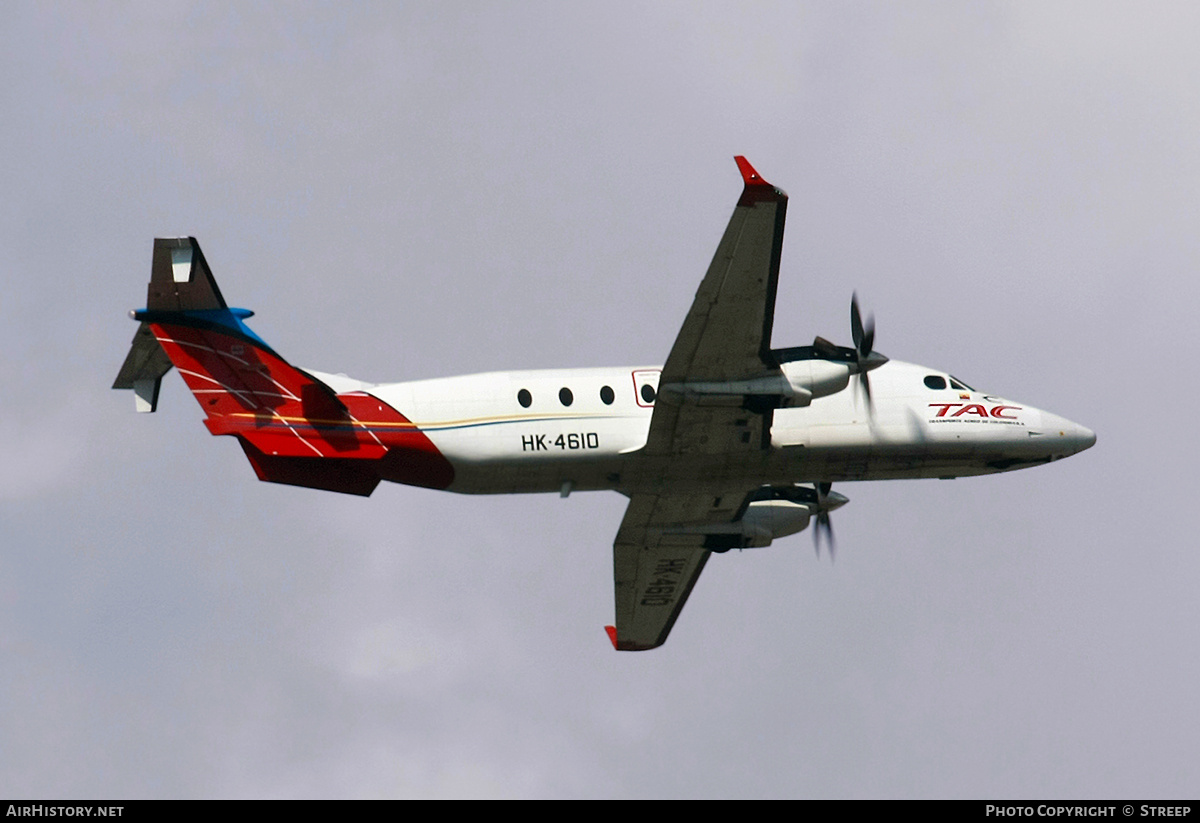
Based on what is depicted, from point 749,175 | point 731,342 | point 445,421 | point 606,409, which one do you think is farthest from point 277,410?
point 749,175

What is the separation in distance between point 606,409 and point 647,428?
1101 mm

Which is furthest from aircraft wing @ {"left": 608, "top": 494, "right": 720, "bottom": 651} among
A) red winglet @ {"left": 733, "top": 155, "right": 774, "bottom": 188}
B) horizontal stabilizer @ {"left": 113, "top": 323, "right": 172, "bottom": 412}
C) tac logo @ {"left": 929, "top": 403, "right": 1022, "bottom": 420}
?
horizontal stabilizer @ {"left": 113, "top": 323, "right": 172, "bottom": 412}

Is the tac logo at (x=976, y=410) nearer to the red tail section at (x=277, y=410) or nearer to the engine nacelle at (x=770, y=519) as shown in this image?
the engine nacelle at (x=770, y=519)

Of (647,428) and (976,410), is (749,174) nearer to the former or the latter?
(647,428)

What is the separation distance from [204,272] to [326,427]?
4.55 meters

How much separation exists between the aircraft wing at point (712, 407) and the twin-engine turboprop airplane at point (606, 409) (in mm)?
48

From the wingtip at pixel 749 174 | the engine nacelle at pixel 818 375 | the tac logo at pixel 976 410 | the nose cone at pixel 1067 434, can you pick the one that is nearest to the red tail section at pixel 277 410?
the engine nacelle at pixel 818 375

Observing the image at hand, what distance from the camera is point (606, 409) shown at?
41688 millimetres

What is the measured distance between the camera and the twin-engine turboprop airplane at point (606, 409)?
39.4 meters

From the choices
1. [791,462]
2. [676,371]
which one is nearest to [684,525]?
[791,462]

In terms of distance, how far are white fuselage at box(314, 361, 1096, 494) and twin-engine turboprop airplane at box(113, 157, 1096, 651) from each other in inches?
1.8

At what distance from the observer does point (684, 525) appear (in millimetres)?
46125

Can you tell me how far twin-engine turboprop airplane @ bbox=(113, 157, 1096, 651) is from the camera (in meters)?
39.4
